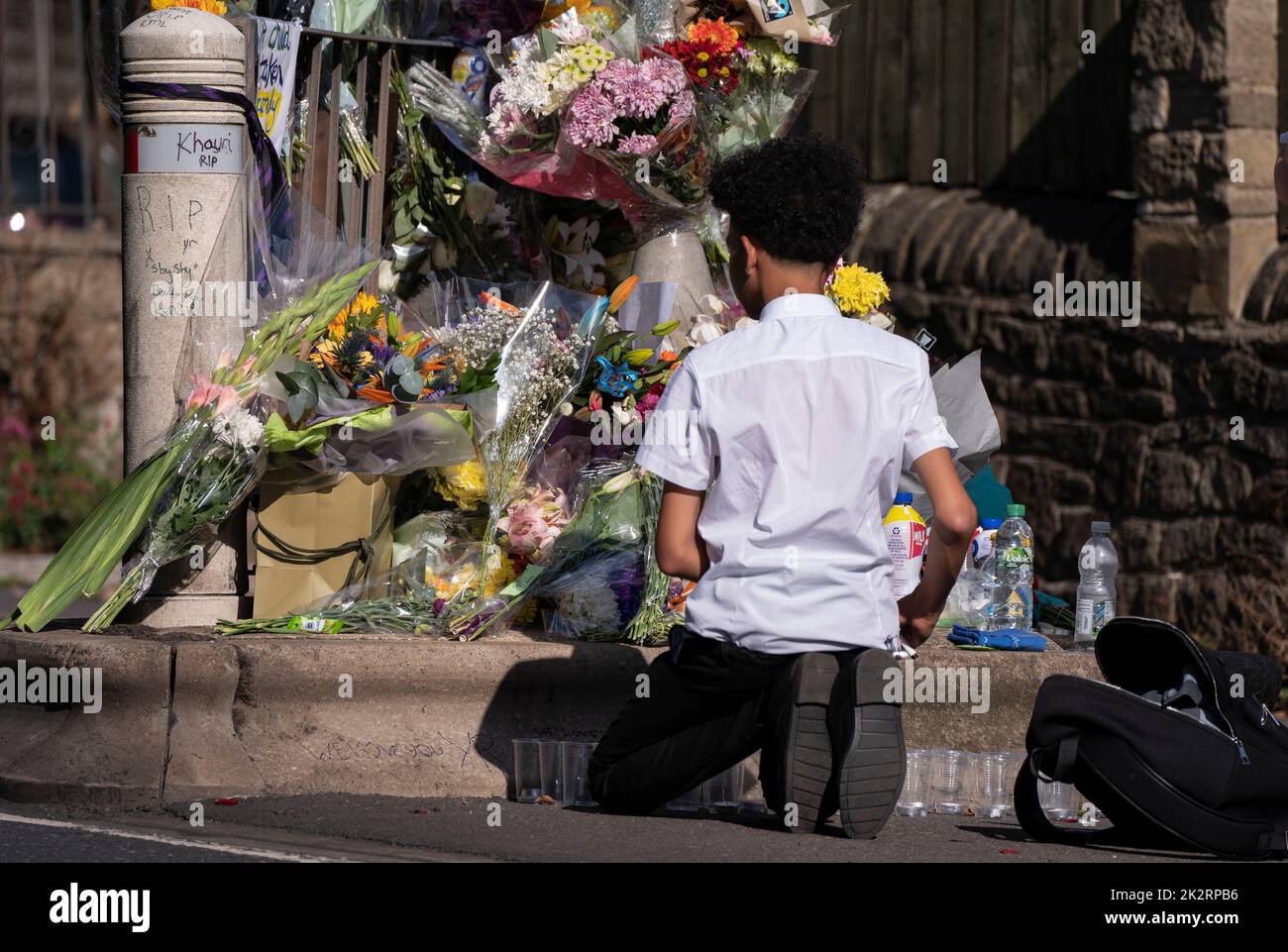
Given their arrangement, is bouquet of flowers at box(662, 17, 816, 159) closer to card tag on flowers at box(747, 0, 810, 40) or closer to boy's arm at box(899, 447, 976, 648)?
card tag on flowers at box(747, 0, 810, 40)

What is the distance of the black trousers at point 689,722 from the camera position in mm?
4363

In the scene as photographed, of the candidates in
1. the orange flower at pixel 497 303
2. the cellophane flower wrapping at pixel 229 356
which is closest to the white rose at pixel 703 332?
the orange flower at pixel 497 303

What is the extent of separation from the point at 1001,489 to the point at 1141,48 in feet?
9.27

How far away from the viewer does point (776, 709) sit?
432 cm

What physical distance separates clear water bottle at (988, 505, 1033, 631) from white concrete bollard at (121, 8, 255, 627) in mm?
2207

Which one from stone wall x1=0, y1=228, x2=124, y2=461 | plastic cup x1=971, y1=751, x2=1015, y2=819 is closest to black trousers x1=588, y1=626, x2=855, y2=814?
Answer: plastic cup x1=971, y1=751, x2=1015, y2=819

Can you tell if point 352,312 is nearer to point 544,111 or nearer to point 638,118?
point 544,111

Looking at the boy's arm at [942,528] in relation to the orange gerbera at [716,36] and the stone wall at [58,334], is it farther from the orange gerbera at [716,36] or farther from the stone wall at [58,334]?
the stone wall at [58,334]

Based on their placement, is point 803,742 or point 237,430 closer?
point 803,742

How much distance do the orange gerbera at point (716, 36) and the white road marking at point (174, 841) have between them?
2781mm

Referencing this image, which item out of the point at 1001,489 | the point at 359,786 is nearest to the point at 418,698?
the point at 359,786

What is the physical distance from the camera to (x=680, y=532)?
439 cm

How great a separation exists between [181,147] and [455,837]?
2.16 m

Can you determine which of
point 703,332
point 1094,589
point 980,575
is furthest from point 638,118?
point 1094,589
